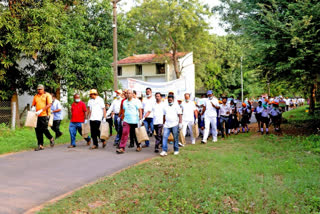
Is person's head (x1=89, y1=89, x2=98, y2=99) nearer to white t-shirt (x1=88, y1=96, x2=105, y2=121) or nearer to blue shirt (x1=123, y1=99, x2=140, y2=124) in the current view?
white t-shirt (x1=88, y1=96, x2=105, y2=121)

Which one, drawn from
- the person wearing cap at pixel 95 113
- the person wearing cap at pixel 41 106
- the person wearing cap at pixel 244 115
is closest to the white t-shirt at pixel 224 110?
the person wearing cap at pixel 244 115

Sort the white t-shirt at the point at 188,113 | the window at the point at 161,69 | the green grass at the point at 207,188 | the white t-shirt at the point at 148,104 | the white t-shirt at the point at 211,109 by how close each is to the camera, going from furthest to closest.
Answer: the window at the point at 161,69, the white t-shirt at the point at 148,104, the white t-shirt at the point at 211,109, the white t-shirt at the point at 188,113, the green grass at the point at 207,188

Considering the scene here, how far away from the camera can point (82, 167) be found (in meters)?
7.55

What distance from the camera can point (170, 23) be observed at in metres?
37.1

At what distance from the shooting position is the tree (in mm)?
36188

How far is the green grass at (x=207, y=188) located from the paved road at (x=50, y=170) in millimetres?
489

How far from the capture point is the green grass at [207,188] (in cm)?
509

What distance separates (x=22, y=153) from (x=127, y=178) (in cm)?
453

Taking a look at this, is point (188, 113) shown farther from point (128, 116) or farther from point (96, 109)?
point (96, 109)

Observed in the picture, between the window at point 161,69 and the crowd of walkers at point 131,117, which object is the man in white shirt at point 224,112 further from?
the window at point 161,69

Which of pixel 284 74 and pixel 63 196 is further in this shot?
pixel 284 74

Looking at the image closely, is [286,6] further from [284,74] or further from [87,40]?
[87,40]

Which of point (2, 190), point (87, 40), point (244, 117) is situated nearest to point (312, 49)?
point (244, 117)

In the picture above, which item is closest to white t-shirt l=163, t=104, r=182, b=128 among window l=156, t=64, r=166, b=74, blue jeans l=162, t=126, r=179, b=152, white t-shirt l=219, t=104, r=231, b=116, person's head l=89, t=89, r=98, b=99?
blue jeans l=162, t=126, r=179, b=152
